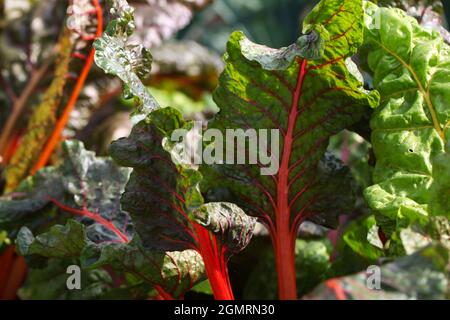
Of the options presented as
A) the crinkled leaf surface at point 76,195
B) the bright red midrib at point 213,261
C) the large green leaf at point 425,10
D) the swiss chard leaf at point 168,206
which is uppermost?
the large green leaf at point 425,10

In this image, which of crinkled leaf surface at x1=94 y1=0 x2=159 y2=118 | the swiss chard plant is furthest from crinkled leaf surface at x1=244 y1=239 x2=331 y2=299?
crinkled leaf surface at x1=94 y1=0 x2=159 y2=118

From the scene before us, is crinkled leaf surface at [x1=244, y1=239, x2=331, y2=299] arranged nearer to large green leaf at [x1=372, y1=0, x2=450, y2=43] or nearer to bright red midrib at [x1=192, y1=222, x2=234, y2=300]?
bright red midrib at [x1=192, y1=222, x2=234, y2=300]

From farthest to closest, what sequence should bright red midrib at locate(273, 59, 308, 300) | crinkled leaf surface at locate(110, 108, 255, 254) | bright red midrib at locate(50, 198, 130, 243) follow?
bright red midrib at locate(50, 198, 130, 243), bright red midrib at locate(273, 59, 308, 300), crinkled leaf surface at locate(110, 108, 255, 254)

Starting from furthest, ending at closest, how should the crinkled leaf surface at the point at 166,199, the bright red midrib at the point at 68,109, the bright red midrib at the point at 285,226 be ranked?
the bright red midrib at the point at 68,109 < the bright red midrib at the point at 285,226 < the crinkled leaf surface at the point at 166,199

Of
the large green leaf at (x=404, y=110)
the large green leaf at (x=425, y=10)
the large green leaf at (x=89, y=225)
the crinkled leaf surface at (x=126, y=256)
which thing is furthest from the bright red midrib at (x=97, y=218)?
the large green leaf at (x=425, y=10)

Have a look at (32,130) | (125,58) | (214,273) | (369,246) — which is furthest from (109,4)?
(32,130)

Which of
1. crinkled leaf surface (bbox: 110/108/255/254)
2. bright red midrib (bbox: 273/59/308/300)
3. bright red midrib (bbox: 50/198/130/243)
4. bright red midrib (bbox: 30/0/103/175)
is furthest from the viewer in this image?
bright red midrib (bbox: 30/0/103/175)

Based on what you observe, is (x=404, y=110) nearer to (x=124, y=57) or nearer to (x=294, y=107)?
(x=294, y=107)

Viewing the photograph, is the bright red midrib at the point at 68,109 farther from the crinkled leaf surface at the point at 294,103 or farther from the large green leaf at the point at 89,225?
the crinkled leaf surface at the point at 294,103

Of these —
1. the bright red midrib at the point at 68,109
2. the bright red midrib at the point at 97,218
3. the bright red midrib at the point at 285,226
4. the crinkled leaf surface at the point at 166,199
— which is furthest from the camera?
the bright red midrib at the point at 68,109
